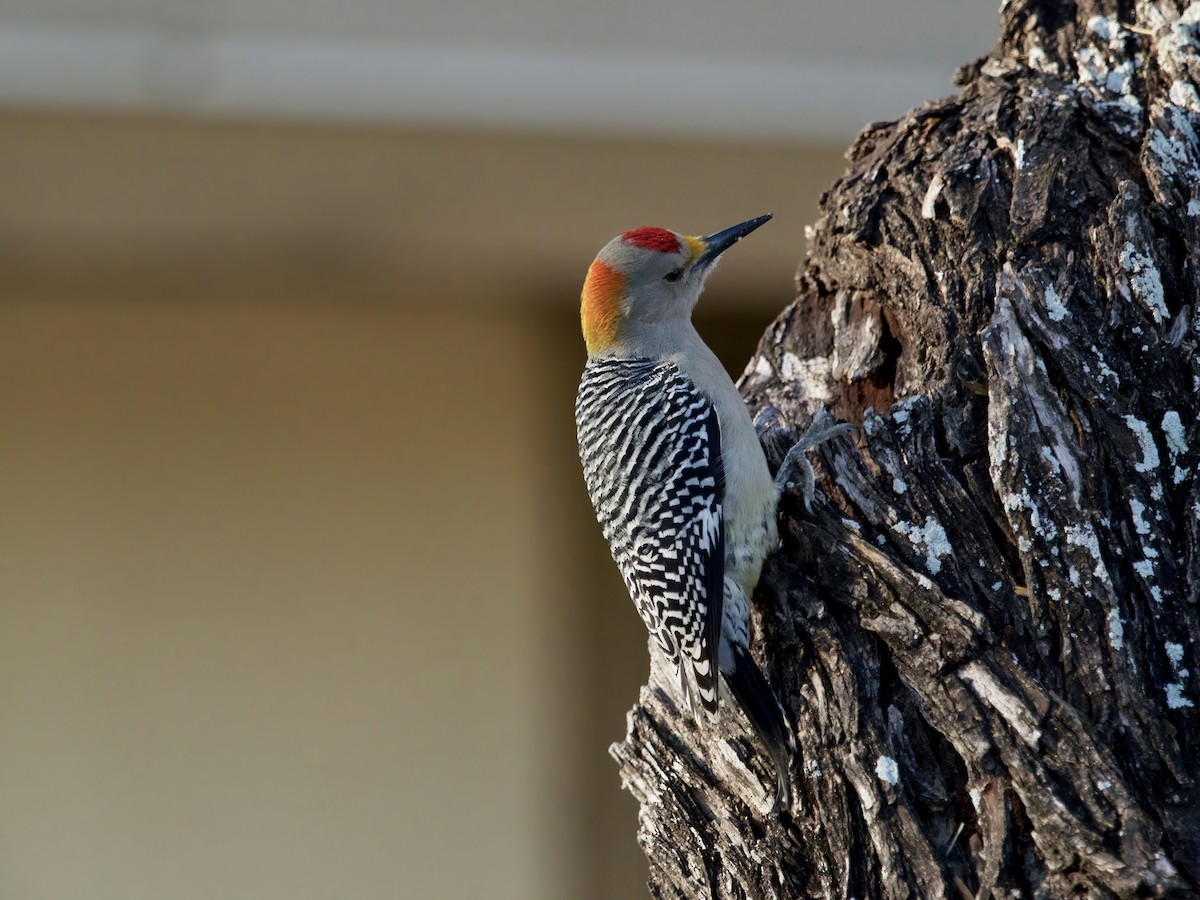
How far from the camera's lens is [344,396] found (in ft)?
20.7

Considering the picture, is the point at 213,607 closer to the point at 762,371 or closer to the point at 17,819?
the point at 17,819

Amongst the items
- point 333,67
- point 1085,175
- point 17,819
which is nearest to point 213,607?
point 17,819

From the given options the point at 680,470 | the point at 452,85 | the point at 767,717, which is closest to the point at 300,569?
the point at 452,85

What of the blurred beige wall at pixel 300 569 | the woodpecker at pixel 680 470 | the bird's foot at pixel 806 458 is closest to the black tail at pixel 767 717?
the woodpecker at pixel 680 470

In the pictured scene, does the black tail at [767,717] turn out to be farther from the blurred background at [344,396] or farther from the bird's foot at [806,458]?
the blurred background at [344,396]

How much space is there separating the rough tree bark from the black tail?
31mm

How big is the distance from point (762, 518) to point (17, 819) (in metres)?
4.50

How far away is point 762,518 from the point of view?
2.96 m

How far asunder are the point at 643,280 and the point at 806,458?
973mm

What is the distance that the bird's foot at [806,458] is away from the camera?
290cm

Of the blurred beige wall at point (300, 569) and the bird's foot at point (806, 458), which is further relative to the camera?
the blurred beige wall at point (300, 569)

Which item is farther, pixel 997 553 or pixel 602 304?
pixel 602 304

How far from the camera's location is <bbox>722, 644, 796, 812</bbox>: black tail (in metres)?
2.55

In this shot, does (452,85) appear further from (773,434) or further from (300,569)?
(300,569)
